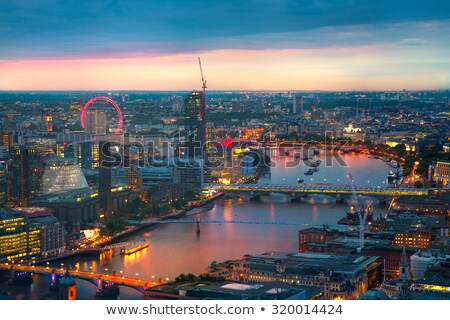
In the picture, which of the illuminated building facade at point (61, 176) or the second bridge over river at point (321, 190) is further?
the second bridge over river at point (321, 190)

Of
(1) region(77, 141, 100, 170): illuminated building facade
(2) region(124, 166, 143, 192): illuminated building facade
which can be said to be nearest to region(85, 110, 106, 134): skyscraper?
(1) region(77, 141, 100, 170): illuminated building facade

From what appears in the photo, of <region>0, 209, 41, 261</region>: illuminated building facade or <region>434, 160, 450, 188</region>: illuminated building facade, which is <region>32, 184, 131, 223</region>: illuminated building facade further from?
<region>434, 160, 450, 188</region>: illuminated building facade

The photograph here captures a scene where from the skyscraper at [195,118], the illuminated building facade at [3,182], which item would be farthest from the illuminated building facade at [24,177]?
the skyscraper at [195,118]

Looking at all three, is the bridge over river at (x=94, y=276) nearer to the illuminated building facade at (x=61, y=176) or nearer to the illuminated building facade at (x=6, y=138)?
the illuminated building facade at (x=61, y=176)

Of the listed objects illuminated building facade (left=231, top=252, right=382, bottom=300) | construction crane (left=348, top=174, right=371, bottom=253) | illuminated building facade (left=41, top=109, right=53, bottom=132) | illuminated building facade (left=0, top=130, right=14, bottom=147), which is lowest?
construction crane (left=348, top=174, right=371, bottom=253)

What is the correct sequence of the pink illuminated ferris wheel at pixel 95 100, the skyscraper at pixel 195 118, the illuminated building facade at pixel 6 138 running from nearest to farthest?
the illuminated building facade at pixel 6 138
the skyscraper at pixel 195 118
the pink illuminated ferris wheel at pixel 95 100

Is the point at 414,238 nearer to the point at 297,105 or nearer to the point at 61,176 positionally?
the point at 61,176

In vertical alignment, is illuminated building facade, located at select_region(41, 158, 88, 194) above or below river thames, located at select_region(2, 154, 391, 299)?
above

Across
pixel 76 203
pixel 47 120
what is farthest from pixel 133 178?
pixel 47 120
